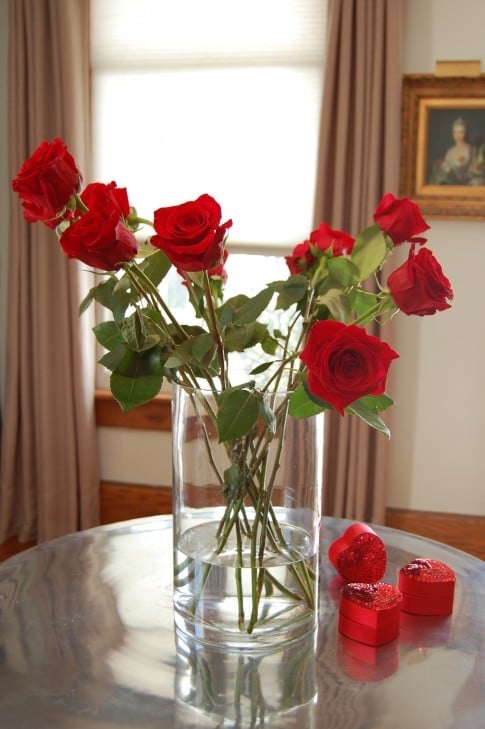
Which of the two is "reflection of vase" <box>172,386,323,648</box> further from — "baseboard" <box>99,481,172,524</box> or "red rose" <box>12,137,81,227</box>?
"baseboard" <box>99,481,172,524</box>

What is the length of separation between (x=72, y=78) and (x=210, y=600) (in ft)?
8.74

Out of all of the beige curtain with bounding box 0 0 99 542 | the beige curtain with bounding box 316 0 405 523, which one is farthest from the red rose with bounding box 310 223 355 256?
the beige curtain with bounding box 0 0 99 542

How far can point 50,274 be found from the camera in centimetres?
352

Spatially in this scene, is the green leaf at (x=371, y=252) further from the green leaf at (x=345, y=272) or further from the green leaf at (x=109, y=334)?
the green leaf at (x=109, y=334)

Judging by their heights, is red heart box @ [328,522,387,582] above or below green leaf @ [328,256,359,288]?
below

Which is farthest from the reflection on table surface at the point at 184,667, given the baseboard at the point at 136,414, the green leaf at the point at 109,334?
the baseboard at the point at 136,414

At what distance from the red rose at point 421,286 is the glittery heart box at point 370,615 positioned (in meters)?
0.46

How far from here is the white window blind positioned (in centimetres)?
335

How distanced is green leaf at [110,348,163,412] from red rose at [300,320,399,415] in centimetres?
25

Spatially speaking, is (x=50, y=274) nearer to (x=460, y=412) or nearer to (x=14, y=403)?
(x=14, y=403)

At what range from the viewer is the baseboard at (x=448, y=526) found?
3.38m

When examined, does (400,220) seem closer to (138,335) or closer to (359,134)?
(138,335)

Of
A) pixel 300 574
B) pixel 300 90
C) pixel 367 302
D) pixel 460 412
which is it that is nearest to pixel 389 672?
pixel 300 574

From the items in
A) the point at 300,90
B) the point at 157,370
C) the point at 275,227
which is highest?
the point at 300,90
